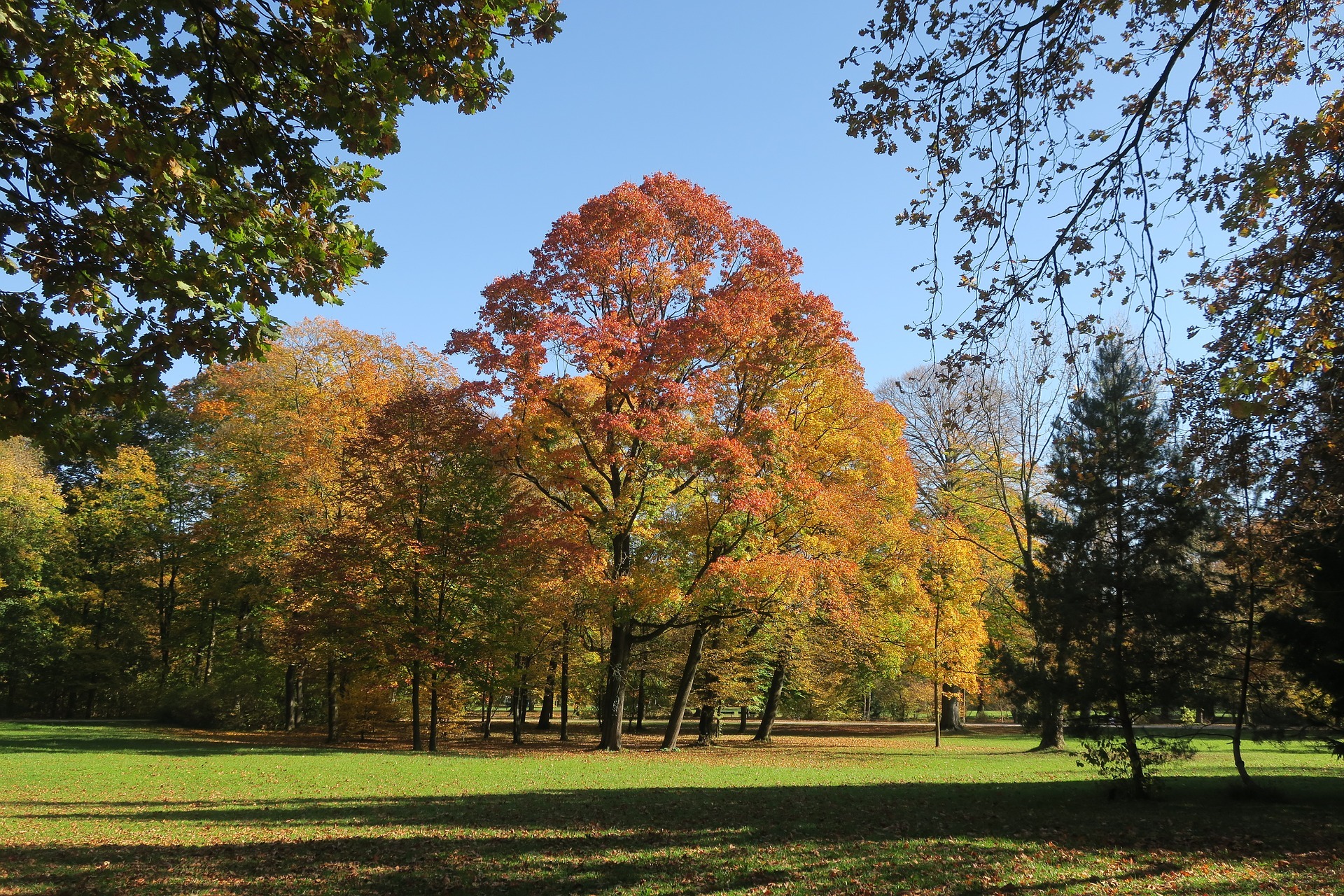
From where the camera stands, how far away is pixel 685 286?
68.5 feet

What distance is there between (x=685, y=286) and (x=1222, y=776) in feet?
54.0

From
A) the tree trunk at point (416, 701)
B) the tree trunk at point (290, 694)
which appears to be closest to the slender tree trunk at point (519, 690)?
the tree trunk at point (416, 701)

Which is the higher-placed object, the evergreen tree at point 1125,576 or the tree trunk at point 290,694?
the evergreen tree at point 1125,576

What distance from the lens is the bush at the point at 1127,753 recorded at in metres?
11.8

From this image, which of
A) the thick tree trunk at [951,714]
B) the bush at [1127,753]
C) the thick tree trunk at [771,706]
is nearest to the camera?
the bush at [1127,753]

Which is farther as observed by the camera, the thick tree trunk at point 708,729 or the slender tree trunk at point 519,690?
the thick tree trunk at point 708,729

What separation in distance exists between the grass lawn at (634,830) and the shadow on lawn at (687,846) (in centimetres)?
4

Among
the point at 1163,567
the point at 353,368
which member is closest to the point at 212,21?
the point at 1163,567

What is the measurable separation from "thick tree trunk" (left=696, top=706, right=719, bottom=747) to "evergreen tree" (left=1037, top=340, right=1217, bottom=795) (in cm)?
1644

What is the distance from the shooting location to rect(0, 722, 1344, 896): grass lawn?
22.8 ft

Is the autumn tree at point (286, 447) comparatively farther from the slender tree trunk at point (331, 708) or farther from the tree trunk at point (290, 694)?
the slender tree trunk at point (331, 708)

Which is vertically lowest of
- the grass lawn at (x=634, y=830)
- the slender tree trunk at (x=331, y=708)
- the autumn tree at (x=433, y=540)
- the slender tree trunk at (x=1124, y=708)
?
the slender tree trunk at (x=331, y=708)

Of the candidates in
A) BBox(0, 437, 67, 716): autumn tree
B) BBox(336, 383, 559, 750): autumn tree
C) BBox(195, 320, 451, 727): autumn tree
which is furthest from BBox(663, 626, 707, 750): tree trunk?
BBox(0, 437, 67, 716): autumn tree

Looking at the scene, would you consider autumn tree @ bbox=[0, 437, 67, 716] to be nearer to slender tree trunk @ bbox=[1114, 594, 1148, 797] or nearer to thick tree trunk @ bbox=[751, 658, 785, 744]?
thick tree trunk @ bbox=[751, 658, 785, 744]
